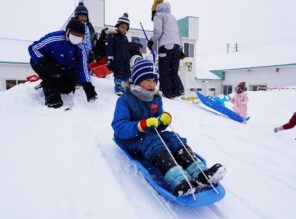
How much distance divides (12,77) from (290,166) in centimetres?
1423

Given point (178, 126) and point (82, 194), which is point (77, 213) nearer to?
point (82, 194)

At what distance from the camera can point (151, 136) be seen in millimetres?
2141

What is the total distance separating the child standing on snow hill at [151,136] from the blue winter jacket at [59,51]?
6.21ft

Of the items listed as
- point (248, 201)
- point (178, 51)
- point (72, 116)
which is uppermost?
point (178, 51)

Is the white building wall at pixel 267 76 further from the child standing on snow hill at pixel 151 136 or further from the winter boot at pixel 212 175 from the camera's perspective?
the winter boot at pixel 212 175

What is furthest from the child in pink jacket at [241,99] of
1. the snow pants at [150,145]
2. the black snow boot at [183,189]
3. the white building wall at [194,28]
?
the white building wall at [194,28]

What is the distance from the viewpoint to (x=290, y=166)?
2721mm

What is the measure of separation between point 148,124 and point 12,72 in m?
13.9

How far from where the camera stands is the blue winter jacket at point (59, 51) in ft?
12.7

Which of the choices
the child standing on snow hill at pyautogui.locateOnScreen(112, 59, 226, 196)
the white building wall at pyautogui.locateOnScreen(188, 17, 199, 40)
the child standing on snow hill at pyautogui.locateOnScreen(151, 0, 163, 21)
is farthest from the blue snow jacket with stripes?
the white building wall at pyautogui.locateOnScreen(188, 17, 199, 40)

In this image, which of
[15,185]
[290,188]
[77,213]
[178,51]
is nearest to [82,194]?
[77,213]

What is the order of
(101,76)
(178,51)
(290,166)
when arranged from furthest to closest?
(101,76)
(178,51)
(290,166)

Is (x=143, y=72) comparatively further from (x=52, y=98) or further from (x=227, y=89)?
(x=227, y=89)

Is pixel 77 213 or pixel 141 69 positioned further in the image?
pixel 141 69
